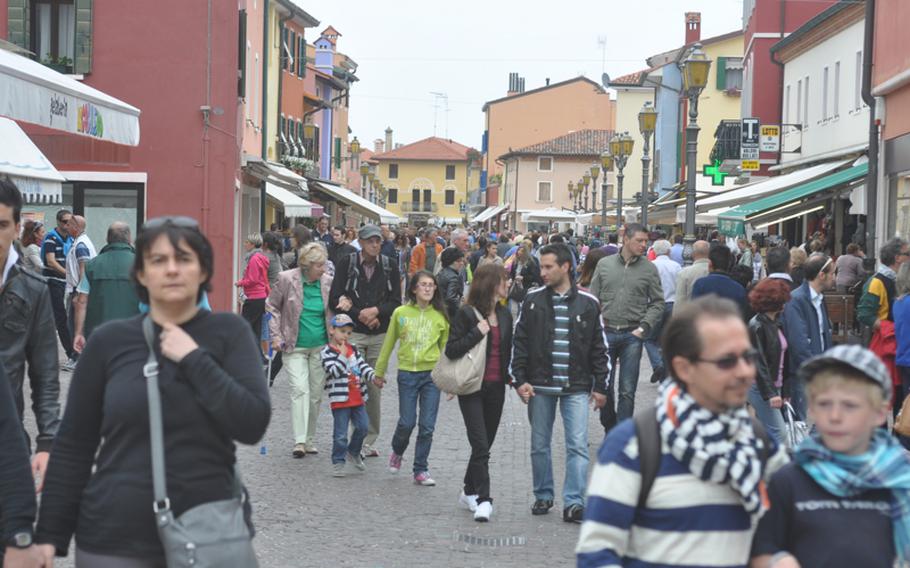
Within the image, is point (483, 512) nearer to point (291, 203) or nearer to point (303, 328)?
point (303, 328)

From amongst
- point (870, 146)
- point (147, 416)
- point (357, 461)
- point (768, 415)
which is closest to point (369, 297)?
point (357, 461)

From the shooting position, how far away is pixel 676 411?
3.59 m

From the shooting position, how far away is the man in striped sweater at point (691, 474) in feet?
11.7

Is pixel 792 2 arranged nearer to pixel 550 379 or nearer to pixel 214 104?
pixel 214 104

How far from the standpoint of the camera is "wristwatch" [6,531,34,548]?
4.03 m

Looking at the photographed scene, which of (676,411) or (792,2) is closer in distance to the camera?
(676,411)

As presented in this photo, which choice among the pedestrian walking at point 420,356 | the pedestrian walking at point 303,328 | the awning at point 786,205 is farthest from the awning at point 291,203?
the pedestrian walking at point 420,356

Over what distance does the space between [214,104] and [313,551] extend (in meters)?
17.1

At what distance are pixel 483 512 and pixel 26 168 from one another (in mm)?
5117

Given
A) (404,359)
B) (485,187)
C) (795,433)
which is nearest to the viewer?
(795,433)

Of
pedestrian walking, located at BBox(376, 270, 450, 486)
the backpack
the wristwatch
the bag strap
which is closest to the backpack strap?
the backpack

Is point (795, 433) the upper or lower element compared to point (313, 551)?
upper

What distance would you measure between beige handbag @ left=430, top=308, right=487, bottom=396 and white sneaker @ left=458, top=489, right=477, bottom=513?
673 millimetres

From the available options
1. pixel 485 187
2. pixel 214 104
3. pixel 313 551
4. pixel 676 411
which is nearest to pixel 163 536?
pixel 676 411
